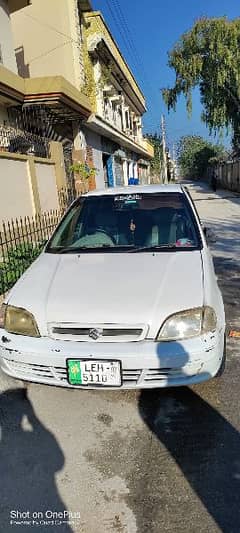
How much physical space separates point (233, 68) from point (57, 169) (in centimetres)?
1821

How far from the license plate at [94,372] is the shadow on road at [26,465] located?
458mm

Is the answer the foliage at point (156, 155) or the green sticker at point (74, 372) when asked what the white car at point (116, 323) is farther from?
the foliage at point (156, 155)

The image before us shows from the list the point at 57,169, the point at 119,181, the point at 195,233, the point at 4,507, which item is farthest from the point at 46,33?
the point at 4,507

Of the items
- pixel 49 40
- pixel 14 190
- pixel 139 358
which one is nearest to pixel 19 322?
pixel 139 358

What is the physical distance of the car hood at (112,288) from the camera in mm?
2629

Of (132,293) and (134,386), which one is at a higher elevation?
(132,293)

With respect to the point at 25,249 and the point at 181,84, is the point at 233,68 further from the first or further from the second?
the point at 25,249

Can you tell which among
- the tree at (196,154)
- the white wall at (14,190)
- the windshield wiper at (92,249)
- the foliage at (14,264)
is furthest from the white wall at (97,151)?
the tree at (196,154)

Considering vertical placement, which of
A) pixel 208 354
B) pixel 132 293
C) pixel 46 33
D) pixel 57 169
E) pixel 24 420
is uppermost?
pixel 46 33

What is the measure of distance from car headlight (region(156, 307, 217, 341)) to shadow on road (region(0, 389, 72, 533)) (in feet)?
3.35

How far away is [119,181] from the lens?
24.8 meters

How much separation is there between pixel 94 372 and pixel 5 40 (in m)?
12.5

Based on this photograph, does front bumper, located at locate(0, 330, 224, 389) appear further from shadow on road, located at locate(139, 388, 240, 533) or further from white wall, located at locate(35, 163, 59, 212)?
white wall, located at locate(35, 163, 59, 212)

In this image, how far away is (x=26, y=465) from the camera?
2400mm
